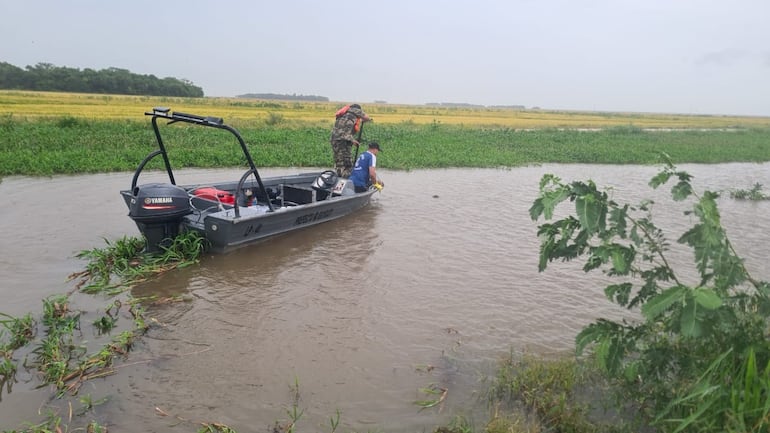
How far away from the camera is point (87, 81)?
71.2 m

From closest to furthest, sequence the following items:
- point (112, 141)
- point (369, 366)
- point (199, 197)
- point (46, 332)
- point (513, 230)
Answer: point (369, 366) < point (46, 332) < point (199, 197) < point (513, 230) < point (112, 141)

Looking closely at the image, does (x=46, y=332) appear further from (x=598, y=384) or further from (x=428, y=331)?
(x=598, y=384)

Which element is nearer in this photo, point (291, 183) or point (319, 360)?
A: point (319, 360)

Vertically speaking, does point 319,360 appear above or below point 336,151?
below

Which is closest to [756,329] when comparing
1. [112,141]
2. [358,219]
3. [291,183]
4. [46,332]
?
[46,332]

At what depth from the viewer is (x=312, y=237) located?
27.3 feet

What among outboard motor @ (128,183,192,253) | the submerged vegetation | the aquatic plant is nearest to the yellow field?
outboard motor @ (128,183,192,253)

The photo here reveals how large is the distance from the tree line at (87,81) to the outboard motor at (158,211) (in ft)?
247

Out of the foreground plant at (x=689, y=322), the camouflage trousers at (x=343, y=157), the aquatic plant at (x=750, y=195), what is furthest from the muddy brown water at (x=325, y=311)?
the aquatic plant at (x=750, y=195)

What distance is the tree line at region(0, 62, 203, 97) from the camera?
67.3m

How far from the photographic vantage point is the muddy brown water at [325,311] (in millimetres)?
3781

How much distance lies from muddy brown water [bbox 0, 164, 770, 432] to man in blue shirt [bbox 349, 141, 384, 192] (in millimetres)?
604

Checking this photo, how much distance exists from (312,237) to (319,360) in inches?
158

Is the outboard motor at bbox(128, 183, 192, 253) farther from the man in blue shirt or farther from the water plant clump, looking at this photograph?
the man in blue shirt
